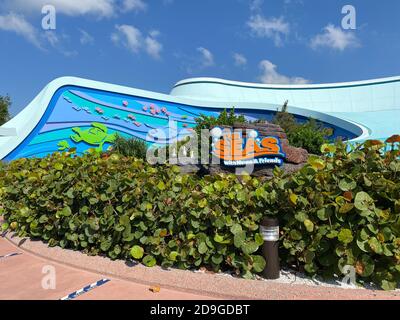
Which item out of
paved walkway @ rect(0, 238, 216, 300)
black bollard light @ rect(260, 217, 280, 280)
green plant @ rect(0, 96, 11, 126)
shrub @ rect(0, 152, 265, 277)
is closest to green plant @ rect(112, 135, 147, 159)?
shrub @ rect(0, 152, 265, 277)

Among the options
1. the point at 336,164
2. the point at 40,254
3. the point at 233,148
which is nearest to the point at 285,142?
the point at 233,148

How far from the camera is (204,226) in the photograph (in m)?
3.44

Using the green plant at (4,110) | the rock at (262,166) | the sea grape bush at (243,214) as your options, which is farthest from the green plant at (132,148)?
the green plant at (4,110)

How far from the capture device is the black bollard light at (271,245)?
3.23 metres

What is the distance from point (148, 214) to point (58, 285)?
3.75 ft

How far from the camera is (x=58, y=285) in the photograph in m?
3.17

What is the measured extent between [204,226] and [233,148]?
15.4 feet

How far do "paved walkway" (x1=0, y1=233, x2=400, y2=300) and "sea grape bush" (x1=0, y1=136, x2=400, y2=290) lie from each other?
0.60 ft

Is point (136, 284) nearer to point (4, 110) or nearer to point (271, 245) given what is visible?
point (271, 245)

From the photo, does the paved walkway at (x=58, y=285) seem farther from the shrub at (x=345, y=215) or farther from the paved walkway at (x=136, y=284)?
the shrub at (x=345, y=215)

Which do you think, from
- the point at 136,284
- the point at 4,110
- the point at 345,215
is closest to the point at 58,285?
the point at 136,284

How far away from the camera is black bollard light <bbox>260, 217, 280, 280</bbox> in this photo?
3.23 meters
